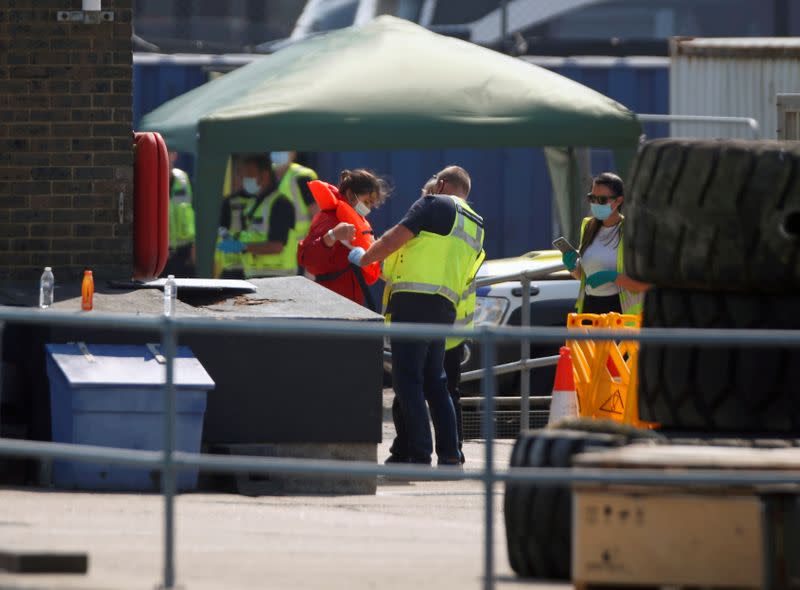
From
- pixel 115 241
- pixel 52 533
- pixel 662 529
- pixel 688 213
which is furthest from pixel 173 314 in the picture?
pixel 662 529

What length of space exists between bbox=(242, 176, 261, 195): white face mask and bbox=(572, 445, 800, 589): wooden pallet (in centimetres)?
1241

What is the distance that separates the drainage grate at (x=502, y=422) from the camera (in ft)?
45.4

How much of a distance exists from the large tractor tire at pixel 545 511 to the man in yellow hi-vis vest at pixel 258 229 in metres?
11.0

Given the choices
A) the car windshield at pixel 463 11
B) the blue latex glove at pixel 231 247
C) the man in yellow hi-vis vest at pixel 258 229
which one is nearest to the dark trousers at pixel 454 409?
the man in yellow hi-vis vest at pixel 258 229

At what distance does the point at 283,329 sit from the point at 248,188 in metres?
12.4

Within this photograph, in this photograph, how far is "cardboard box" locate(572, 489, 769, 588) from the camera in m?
6.29

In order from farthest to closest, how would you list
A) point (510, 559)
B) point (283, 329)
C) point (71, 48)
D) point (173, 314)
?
point (71, 48) → point (173, 314) → point (510, 559) → point (283, 329)

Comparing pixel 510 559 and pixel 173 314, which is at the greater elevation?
pixel 173 314

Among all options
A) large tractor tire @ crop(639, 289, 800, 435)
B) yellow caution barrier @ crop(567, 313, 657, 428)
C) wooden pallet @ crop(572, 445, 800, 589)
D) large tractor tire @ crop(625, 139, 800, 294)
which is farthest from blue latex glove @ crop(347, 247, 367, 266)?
wooden pallet @ crop(572, 445, 800, 589)

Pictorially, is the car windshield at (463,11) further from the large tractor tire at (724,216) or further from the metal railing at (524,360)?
the large tractor tire at (724,216)

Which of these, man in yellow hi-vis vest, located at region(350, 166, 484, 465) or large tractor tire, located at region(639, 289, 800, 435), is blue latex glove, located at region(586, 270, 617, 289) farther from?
large tractor tire, located at region(639, 289, 800, 435)

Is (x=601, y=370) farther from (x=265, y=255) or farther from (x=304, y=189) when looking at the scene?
(x=304, y=189)

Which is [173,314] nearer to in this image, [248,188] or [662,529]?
[662,529]

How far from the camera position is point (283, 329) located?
6297 millimetres
